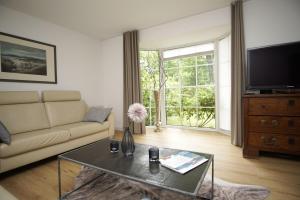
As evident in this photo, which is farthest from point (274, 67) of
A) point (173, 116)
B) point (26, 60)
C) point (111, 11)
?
point (26, 60)

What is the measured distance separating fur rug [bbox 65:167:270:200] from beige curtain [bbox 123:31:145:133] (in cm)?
→ 211

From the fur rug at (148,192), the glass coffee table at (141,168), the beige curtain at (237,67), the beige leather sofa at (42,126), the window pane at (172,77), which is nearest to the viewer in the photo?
the glass coffee table at (141,168)

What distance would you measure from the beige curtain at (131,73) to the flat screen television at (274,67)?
2.14 meters

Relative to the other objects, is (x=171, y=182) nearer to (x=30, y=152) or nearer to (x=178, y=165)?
(x=178, y=165)

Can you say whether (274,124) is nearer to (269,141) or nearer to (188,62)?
(269,141)

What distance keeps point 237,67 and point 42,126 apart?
3204mm

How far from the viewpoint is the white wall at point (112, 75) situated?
4.06 meters

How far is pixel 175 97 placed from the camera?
427 cm

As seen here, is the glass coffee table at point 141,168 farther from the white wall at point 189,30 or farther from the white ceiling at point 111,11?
the white wall at point 189,30

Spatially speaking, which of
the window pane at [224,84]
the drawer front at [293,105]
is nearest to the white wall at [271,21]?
the window pane at [224,84]

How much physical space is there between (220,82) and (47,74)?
137 inches

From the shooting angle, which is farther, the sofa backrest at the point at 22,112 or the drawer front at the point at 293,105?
the sofa backrest at the point at 22,112

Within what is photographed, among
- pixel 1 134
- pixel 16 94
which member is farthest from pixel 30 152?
pixel 16 94

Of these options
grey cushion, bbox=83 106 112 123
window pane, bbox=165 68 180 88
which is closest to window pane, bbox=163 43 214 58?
window pane, bbox=165 68 180 88
